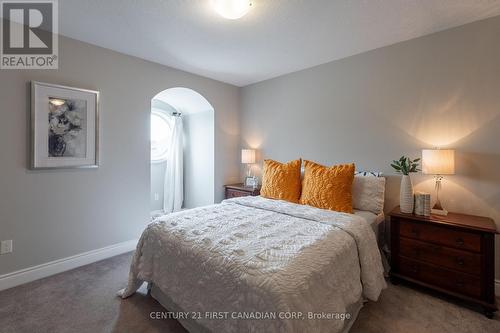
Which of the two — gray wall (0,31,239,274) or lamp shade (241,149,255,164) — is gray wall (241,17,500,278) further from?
gray wall (0,31,239,274)

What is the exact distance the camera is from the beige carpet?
1637 mm

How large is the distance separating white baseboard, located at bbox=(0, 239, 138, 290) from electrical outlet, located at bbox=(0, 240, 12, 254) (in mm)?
211

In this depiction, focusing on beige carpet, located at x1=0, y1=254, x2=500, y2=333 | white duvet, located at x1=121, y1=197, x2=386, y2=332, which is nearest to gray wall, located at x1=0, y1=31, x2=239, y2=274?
beige carpet, located at x1=0, y1=254, x2=500, y2=333

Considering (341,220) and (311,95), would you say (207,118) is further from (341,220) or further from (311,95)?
(341,220)

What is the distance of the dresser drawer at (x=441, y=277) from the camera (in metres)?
1.80

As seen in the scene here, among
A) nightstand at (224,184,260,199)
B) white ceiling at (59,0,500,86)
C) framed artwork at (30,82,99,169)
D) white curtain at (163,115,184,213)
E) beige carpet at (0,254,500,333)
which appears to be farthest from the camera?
white curtain at (163,115,184,213)

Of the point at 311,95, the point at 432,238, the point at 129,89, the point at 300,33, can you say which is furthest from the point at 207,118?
the point at 432,238

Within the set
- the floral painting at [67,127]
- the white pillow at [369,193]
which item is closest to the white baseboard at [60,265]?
the floral painting at [67,127]

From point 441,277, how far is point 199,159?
361 cm

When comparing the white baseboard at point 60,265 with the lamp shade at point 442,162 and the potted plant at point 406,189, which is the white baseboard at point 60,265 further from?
the lamp shade at point 442,162

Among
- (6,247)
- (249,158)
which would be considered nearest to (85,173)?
(6,247)

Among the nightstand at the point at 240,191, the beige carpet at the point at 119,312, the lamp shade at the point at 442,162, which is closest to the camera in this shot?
the beige carpet at the point at 119,312

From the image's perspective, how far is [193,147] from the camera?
4418 mm

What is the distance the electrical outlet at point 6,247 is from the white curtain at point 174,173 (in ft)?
7.98
